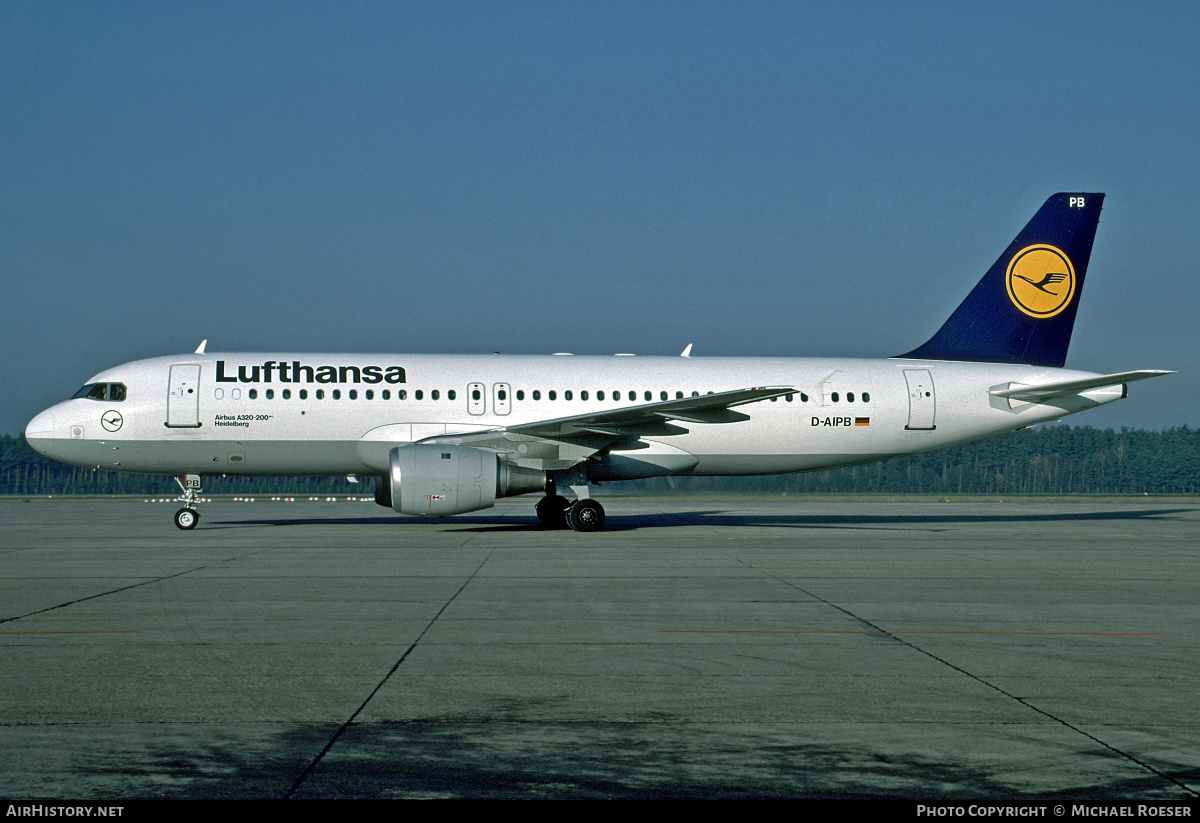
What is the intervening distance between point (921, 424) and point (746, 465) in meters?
4.19

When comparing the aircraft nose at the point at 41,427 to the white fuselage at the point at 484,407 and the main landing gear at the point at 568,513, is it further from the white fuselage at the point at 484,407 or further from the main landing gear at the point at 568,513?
the main landing gear at the point at 568,513

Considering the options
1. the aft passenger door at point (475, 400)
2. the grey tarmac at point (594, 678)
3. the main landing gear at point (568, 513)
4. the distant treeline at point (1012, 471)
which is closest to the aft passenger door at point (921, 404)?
the main landing gear at point (568, 513)

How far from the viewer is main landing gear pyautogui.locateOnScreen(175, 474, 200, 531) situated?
848 inches

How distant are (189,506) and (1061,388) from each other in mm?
19259

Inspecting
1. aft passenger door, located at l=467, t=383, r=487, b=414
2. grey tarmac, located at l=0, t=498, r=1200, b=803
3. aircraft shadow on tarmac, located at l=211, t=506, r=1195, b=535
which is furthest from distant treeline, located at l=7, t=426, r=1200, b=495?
grey tarmac, located at l=0, t=498, r=1200, b=803

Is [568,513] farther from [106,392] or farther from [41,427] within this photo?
[41,427]

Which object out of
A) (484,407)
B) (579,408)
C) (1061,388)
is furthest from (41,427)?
(1061,388)

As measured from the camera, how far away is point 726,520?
27.1 metres

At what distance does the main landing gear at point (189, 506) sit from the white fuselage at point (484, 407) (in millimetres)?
630

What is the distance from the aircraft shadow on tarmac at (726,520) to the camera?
24016 mm


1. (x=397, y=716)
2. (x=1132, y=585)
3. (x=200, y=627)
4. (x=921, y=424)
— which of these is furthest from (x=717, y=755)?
(x=921, y=424)

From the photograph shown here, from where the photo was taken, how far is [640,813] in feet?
13.3

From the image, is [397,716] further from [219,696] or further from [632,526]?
[632,526]

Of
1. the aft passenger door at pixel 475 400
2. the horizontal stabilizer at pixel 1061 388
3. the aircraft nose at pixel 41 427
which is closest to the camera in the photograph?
the aircraft nose at pixel 41 427
